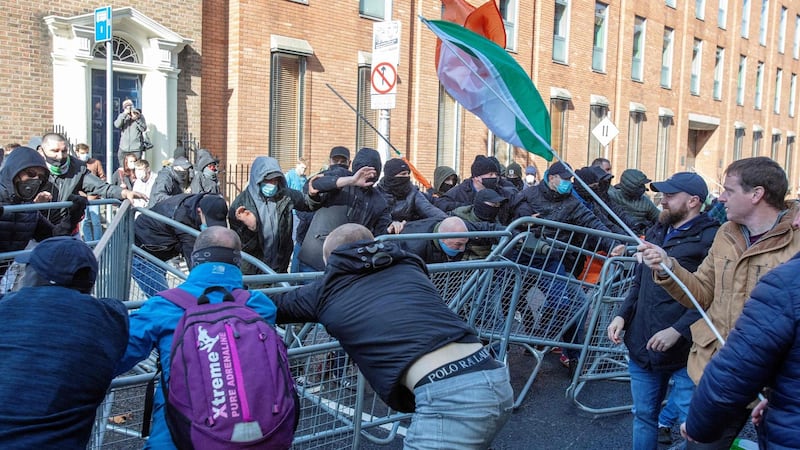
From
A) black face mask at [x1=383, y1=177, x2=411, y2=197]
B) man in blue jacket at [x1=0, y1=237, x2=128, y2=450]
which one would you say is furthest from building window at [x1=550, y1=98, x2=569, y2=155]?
man in blue jacket at [x1=0, y1=237, x2=128, y2=450]

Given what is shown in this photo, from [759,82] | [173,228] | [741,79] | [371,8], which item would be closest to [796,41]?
[759,82]

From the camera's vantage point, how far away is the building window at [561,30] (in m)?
23.0

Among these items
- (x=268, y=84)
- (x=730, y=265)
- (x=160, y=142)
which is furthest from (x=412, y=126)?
(x=730, y=265)

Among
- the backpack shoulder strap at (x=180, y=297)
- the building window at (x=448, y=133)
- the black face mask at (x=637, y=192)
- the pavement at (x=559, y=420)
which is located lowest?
the pavement at (x=559, y=420)

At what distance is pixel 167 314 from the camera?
2.90 meters

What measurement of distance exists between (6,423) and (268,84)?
1306cm

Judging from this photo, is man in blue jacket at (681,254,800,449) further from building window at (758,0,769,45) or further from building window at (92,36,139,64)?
building window at (758,0,769,45)

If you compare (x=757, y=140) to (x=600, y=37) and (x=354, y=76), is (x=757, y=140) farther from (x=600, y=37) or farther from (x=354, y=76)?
(x=354, y=76)

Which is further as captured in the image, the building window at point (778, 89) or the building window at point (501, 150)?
the building window at point (778, 89)

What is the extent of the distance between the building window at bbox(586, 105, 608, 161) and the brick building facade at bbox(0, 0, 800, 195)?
62 mm

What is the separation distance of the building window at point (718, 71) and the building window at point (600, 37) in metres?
10.2

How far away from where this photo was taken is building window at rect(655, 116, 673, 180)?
28844 millimetres

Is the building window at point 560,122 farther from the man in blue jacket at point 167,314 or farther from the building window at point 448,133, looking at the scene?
the man in blue jacket at point 167,314

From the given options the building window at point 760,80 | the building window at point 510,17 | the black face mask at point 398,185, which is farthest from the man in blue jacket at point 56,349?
the building window at point 760,80
